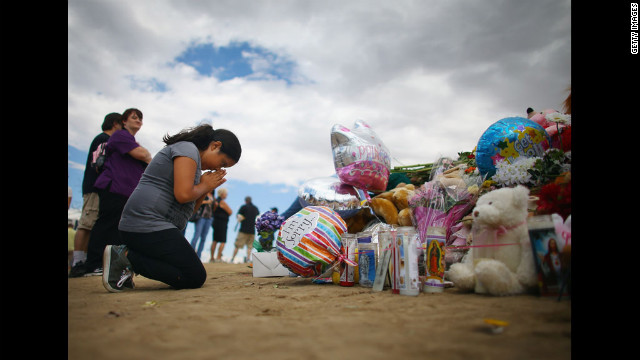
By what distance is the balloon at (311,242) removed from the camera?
268 cm

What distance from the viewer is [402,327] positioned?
4.35 ft

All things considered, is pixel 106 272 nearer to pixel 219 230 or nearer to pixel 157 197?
pixel 157 197

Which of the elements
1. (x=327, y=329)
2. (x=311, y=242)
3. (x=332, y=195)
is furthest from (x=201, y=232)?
(x=327, y=329)

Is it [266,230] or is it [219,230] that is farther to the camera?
[219,230]

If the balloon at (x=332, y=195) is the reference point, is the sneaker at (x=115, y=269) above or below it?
below

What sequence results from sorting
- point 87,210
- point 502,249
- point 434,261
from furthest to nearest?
point 87,210, point 434,261, point 502,249

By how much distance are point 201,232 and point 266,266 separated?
4.14 m

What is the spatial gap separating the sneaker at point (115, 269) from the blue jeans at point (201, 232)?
4.92m

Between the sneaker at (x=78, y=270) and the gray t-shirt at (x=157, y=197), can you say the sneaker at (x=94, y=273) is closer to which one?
the sneaker at (x=78, y=270)

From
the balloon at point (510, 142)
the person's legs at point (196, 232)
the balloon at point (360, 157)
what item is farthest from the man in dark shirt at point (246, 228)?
the balloon at point (510, 142)

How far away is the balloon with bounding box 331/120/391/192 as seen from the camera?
367 cm

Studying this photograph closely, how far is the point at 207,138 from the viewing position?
2816mm
